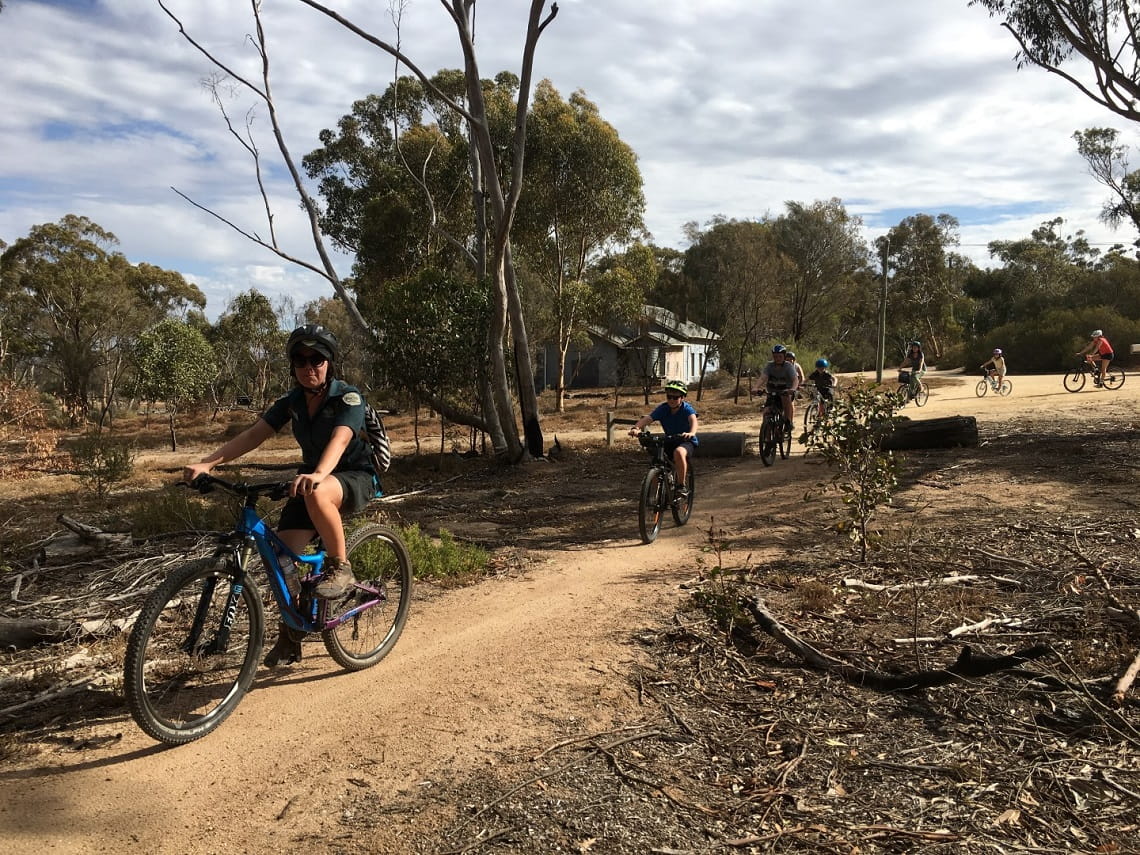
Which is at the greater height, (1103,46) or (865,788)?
(1103,46)

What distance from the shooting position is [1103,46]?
13539 mm

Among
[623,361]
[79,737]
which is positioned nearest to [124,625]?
[79,737]

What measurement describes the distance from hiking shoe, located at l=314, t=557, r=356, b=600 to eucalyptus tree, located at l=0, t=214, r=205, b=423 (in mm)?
38750

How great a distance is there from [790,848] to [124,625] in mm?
4405

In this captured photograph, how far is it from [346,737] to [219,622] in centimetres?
85

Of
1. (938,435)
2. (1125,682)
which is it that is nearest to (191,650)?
(1125,682)

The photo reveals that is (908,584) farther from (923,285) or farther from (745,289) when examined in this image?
(923,285)

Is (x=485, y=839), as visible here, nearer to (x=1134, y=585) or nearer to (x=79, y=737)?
(x=79, y=737)

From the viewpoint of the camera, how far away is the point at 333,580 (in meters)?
3.88

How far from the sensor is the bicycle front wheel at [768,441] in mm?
12703

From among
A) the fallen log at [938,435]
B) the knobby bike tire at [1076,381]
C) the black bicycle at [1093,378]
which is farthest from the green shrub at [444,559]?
the knobby bike tire at [1076,381]

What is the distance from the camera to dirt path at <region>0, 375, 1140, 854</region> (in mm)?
2881

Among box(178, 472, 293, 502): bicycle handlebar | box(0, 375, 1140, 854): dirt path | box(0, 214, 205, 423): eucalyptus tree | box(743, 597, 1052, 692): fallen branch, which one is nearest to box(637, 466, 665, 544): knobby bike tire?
box(0, 375, 1140, 854): dirt path

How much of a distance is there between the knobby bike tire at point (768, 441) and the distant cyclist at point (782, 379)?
34 centimetres
